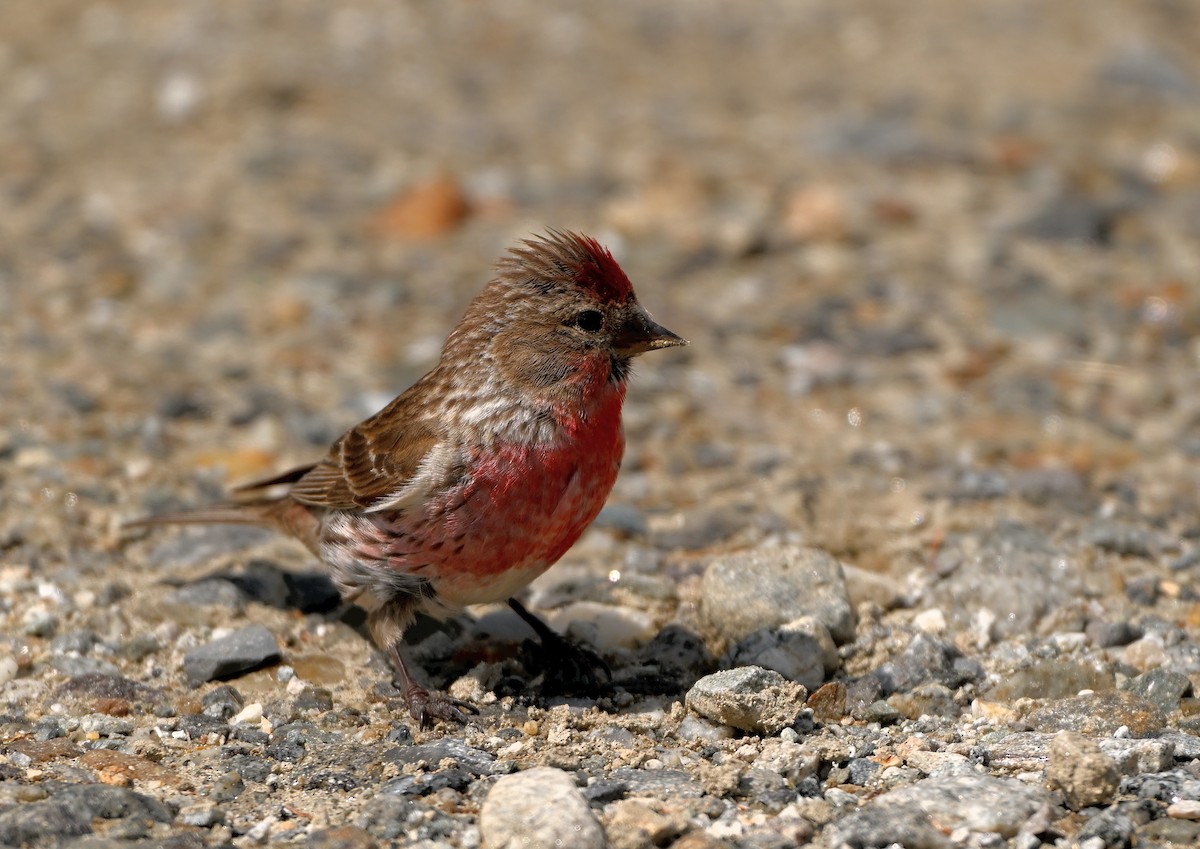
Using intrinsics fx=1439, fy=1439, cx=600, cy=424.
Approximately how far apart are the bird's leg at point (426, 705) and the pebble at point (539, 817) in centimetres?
64

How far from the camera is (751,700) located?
4141mm

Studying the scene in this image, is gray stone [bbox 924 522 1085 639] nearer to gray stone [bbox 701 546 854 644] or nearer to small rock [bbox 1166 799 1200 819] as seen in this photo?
gray stone [bbox 701 546 854 644]

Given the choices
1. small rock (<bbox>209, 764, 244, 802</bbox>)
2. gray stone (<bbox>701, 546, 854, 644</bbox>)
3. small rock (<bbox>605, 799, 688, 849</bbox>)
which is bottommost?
small rock (<bbox>605, 799, 688, 849</bbox>)

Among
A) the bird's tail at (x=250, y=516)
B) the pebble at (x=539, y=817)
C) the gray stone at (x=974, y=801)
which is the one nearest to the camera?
the pebble at (x=539, y=817)

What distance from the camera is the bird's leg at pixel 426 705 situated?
4348 millimetres

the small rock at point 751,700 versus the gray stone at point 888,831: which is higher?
the small rock at point 751,700

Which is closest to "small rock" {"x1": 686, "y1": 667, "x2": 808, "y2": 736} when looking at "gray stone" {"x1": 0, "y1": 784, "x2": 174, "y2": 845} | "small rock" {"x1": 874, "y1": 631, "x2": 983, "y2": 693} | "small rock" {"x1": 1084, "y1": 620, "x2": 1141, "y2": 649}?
"small rock" {"x1": 874, "y1": 631, "x2": 983, "y2": 693}

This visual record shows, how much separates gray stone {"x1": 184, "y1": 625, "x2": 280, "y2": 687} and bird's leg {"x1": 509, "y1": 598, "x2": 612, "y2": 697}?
2.92 feet

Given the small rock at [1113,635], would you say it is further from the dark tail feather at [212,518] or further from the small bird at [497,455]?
the dark tail feather at [212,518]

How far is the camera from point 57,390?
21.4 feet

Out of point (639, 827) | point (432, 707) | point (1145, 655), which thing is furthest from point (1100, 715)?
point (432, 707)

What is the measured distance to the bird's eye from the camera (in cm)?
460

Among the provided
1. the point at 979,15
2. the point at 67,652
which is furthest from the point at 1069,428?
the point at 979,15

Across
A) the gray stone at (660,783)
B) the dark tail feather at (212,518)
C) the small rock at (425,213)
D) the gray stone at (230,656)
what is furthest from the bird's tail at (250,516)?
the small rock at (425,213)
